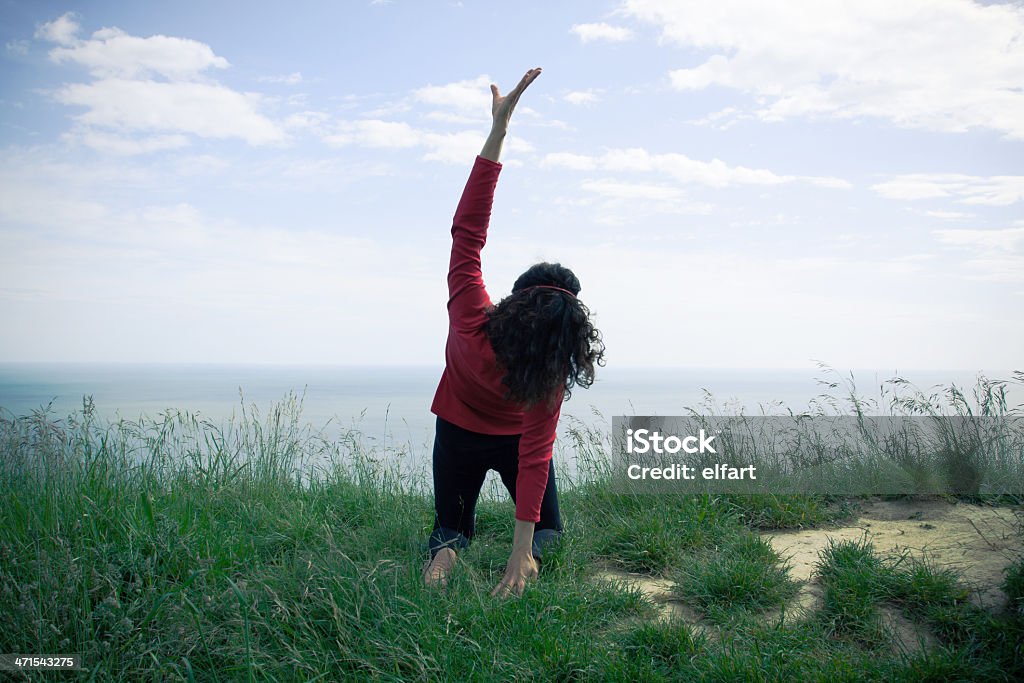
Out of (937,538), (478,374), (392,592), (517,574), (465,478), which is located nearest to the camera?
(392,592)

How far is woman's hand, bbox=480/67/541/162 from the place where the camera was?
11.0ft

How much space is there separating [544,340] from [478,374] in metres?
0.43

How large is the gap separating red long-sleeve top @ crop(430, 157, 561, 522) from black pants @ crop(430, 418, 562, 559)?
8 centimetres

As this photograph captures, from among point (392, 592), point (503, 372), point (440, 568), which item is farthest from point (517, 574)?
point (503, 372)

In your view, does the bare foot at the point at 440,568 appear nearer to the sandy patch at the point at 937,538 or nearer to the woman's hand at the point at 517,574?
the woman's hand at the point at 517,574

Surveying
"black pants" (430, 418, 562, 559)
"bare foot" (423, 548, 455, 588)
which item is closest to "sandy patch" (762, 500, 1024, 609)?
"black pants" (430, 418, 562, 559)

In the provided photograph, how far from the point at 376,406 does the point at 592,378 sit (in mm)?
3280

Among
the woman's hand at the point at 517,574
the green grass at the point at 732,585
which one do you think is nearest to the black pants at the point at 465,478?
the woman's hand at the point at 517,574

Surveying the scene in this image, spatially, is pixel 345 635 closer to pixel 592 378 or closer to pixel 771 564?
pixel 592 378

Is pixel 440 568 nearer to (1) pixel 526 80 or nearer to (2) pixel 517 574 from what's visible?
(2) pixel 517 574

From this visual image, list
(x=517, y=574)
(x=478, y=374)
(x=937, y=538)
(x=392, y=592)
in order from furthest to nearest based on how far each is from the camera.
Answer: (x=937, y=538) < (x=478, y=374) < (x=517, y=574) < (x=392, y=592)

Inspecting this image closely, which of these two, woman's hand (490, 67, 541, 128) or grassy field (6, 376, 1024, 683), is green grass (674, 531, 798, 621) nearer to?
grassy field (6, 376, 1024, 683)

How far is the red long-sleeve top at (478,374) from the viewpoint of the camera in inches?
132

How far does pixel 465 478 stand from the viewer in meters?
3.79
